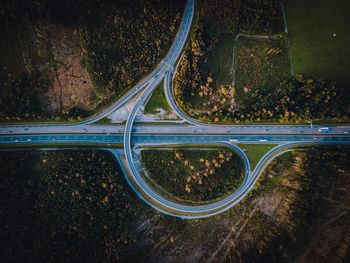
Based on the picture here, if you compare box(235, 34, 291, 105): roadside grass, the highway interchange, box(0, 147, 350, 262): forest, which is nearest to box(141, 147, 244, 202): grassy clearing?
the highway interchange

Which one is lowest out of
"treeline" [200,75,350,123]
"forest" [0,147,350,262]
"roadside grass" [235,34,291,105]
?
"forest" [0,147,350,262]

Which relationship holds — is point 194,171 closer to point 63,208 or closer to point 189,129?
point 189,129

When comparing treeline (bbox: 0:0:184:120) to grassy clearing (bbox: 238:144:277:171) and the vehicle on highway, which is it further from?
the vehicle on highway

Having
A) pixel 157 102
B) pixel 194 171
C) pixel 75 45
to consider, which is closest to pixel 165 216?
pixel 194 171

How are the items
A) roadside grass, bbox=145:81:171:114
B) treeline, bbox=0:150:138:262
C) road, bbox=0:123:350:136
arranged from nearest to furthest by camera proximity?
treeline, bbox=0:150:138:262 → road, bbox=0:123:350:136 → roadside grass, bbox=145:81:171:114

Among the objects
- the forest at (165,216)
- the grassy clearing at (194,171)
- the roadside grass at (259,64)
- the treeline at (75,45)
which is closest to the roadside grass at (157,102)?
the treeline at (75,45)

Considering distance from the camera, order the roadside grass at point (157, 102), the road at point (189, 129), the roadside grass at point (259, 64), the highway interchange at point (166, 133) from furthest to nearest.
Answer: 1. the roadside grass at point (157, 102)
2. the roadside grass at point (259, 64)
3. the road at point (189, 129)
4. the highway interchange at point (166, 133)

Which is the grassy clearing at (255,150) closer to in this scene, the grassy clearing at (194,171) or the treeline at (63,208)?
the grassy clearing at (194,171)
